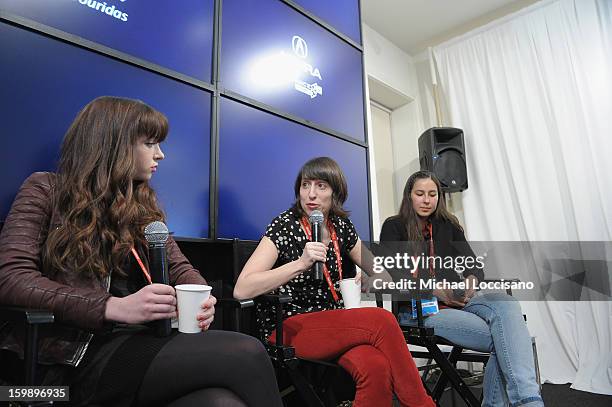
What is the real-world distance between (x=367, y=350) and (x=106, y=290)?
826 mm

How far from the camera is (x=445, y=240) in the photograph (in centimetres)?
230

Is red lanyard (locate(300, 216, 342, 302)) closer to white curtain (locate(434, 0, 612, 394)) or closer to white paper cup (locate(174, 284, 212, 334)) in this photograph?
white paper cup (locate(174, 284, 212, 334))

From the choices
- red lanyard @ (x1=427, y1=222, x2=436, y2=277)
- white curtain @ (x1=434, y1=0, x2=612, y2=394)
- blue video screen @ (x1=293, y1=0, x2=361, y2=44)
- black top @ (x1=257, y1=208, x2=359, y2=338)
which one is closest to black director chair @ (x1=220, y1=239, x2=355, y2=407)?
black top @ (x1=257, y1=208, x2=359, y2=338)

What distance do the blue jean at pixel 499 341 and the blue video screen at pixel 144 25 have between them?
5.40 feet

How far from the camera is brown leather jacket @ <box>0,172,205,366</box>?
937 millimetres

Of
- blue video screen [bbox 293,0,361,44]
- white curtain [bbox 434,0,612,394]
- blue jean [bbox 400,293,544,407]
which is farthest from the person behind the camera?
white curtain [bbox 434,0,612,394]

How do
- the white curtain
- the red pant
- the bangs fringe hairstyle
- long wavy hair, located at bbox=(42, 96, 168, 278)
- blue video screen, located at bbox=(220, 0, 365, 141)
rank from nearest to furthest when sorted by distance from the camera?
long wavy hair, located at bbox=(42, 96, 168, 278) → the red pant → the bangs fringe hairstyle → blue video screen, located at bbox=(220, 0, 365, 141) → the white curtain

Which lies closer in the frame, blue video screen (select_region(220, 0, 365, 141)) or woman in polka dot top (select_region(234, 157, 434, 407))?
woman in polka dot top (select_region(234, 157, 434, 407))

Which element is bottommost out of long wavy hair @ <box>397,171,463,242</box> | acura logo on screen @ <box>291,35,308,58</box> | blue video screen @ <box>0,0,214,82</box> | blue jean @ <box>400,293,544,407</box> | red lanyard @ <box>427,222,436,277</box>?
blue jean @ <box>400,293,544,407</box>

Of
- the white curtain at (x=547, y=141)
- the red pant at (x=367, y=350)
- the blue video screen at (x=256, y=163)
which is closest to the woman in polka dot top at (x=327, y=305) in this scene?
the red pant at (x=367, y=350)

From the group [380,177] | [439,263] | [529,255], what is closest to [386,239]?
[439,263]

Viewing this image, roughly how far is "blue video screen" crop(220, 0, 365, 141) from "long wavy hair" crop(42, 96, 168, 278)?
3.00ft

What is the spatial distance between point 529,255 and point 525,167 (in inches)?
30.9

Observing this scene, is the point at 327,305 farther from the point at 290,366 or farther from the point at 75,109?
the point at 75,109
